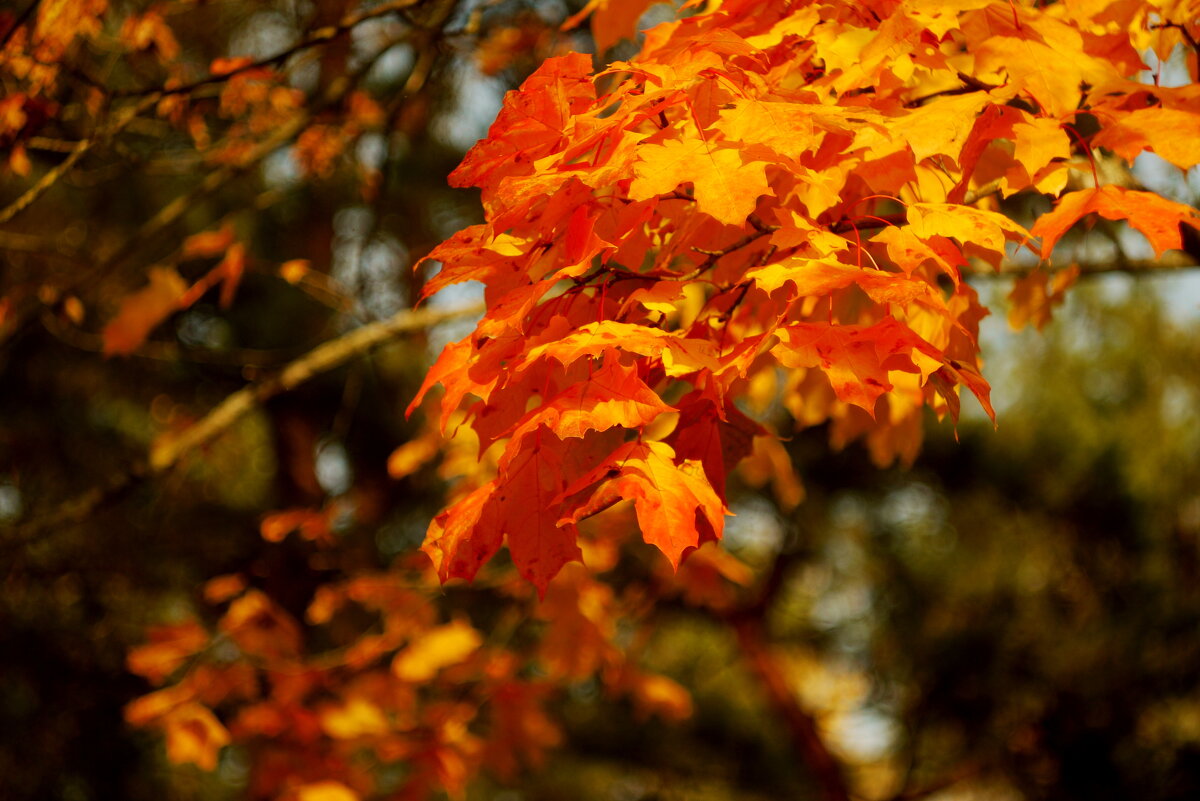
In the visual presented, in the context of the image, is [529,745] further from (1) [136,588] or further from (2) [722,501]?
(2) [722,501]

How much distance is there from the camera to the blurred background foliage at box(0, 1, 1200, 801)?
127 inches

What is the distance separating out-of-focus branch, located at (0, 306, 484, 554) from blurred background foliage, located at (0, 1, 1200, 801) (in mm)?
751

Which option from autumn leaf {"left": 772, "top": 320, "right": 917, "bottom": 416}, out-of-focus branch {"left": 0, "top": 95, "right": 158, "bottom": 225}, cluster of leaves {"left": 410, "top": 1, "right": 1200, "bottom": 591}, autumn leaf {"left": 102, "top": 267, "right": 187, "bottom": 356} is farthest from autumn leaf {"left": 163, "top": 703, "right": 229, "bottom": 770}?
autumn leaf {"left": 772, "top": 320, "right": 917, "bottom": 416}

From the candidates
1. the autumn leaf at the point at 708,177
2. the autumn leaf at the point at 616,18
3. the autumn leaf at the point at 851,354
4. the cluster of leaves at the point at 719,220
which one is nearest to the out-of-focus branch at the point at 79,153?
the autumn leaf at the point at 616,18

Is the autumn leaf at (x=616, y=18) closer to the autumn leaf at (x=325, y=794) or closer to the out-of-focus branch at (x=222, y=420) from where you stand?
the out-of-focus branch at (x=222, y=420)

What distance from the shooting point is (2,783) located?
322cm

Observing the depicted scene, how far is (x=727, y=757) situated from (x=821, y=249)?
12.1 feet

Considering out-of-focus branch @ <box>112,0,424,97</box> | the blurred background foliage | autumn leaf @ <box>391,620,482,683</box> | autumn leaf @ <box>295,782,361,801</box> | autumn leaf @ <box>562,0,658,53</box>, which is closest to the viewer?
autumn leaf @ <box>562,0,658,53</box>

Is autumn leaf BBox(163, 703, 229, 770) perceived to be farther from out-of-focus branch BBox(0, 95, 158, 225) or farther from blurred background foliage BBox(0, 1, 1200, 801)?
out-of-focus branch BBox(0, 95, 158, 225)

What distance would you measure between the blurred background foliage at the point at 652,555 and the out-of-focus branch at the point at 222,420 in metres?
0.75

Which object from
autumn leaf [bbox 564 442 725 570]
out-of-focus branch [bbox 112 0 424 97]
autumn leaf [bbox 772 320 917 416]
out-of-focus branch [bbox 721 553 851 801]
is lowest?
out-of-focus branch [bbox 721 553 851 801]

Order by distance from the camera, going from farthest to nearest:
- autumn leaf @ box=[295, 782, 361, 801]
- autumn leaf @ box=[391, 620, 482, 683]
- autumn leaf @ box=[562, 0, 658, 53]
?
autumn leaf @ box=[391, 620, 482, 683] < autumn leaf @ box=[295, 782, 361, 801] < autumn leaf @ box=[562, 0, 658, 53]

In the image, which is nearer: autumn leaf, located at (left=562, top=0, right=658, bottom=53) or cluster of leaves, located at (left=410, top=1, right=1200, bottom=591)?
cluster of leaves, located at (left=410, top=1, right=1200, bottom=591)

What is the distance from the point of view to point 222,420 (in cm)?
207
